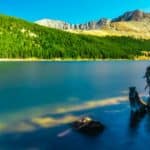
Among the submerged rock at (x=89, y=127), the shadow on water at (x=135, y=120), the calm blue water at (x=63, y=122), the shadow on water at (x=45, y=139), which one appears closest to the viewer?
the shadow on water at (x=45, y=139)

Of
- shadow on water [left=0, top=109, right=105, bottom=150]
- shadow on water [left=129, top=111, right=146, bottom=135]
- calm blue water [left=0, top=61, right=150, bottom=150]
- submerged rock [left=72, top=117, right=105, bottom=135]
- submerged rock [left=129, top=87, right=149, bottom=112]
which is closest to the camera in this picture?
shadow on water [left=0, top=109, right=105, bottom=150]

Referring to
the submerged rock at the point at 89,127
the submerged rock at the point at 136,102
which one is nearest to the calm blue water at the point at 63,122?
the submerged rock at the point at 89,127

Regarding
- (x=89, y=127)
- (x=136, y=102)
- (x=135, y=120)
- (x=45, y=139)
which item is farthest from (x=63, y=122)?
(x=136, y=102)

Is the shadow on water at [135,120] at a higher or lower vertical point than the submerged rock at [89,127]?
lower

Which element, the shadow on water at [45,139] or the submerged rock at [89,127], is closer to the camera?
the shadow on water at [45,139]

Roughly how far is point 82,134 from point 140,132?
7182 mm

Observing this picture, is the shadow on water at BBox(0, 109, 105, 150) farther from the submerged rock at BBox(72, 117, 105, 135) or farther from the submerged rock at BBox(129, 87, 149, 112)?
the submerged rock at BBox(129, 87, 149, 112)

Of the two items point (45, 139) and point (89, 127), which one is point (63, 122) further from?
point (45, 139)

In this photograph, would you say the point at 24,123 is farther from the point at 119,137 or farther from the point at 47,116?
the point at 119,137

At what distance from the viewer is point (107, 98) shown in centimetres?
7006

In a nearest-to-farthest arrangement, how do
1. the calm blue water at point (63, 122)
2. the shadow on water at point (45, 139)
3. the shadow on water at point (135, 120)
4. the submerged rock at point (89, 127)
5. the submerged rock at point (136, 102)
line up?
the shadow on water at point (45, 139), the calm blue water at point (63, 122), the submerged rock at point (89, 127), the shadow on water at point (135, 120), the submerged rock at point (136, 102)

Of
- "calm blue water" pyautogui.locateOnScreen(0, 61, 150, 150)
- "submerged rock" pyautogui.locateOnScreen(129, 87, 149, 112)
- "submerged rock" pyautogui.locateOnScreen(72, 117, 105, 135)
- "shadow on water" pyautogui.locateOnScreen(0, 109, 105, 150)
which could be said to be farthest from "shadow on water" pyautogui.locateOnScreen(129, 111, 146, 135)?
"shadow on water" pyautogui.locateOnScreen(0, 109, 105, 150)

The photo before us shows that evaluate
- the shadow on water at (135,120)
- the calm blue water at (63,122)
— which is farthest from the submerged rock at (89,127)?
the shadow on water at (135,120)

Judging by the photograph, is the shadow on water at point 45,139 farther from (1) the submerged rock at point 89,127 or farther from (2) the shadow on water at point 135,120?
(2) the shadow on water at point 135,120
